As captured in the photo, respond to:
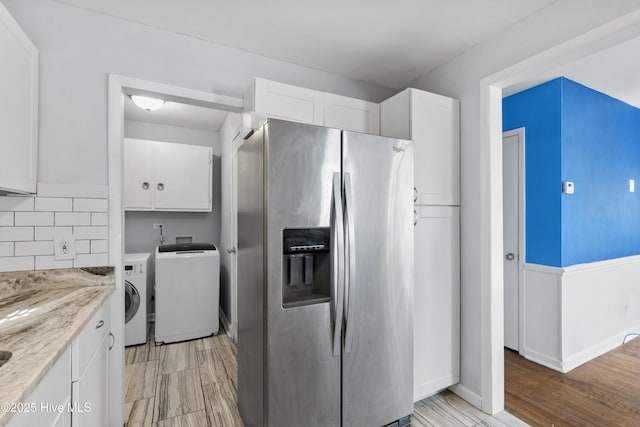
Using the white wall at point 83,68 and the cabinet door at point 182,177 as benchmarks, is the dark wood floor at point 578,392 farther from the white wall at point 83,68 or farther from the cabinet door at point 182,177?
the cabinet door at point 182,177

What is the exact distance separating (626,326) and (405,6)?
12.9 ft

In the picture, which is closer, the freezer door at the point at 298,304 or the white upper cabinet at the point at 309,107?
the freezer door at the point at 298,304

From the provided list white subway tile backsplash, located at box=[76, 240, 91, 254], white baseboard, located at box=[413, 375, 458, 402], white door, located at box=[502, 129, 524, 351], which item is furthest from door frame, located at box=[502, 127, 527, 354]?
white subway tile backsplash, located at box=[76, 240, 91, 254]

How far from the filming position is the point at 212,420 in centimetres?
194

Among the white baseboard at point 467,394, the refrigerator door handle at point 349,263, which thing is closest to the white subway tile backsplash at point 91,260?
the refrigerator door handle at point 349,263

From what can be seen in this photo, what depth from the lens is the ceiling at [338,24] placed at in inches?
66.7

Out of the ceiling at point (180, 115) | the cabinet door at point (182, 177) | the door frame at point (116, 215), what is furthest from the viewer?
the cabinet door at point (182, 177)

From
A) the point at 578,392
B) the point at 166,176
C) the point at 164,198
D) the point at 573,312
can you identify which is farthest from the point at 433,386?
the point at 166,176

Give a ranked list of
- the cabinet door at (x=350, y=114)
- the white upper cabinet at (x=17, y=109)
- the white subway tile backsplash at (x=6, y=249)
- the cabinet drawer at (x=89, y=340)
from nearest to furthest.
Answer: the cabinet drawer at (x=89, y=340), the white upper cabinet at (x=17, y=109), the white subway tile backsplash at (x=6, y=249), the cabinet door at (x=350, y=114)

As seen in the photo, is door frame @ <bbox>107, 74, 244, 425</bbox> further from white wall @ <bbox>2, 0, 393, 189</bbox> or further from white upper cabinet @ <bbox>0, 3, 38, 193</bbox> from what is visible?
white upper cabinet @ <bbox>0, 3, 38, 193</bbox>

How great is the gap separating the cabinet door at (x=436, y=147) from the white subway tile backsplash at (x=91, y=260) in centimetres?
201

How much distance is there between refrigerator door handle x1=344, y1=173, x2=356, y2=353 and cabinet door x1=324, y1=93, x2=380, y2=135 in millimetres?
772

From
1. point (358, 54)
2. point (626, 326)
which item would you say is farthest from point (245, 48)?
point (626, 326)

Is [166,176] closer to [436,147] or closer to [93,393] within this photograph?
[93,393]
